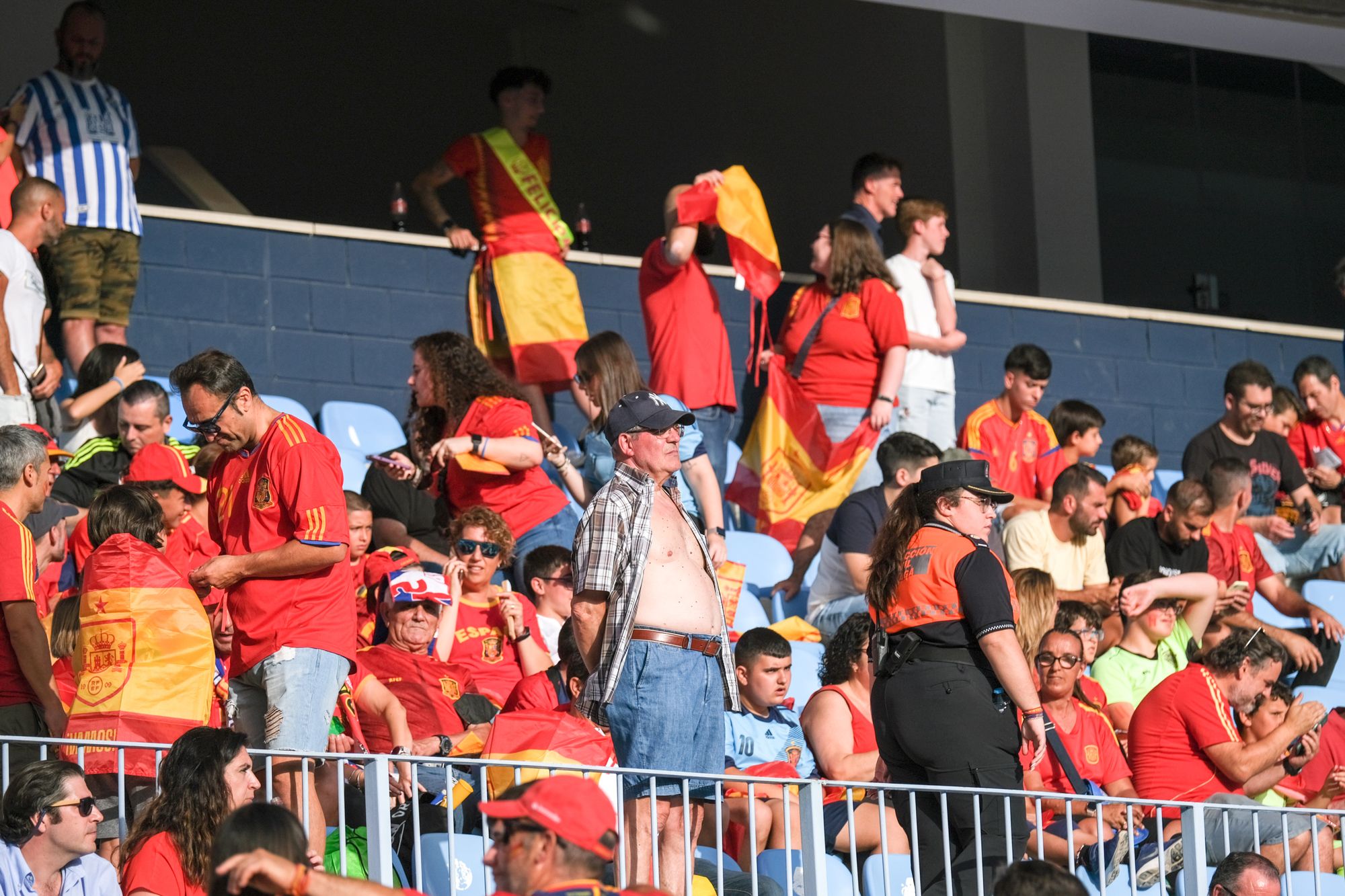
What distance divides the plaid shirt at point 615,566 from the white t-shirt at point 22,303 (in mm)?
3159

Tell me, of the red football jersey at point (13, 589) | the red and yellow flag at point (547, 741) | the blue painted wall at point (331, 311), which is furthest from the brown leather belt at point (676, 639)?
the blue painted wall at point (331, 311)

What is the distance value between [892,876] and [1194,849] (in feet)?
2.72

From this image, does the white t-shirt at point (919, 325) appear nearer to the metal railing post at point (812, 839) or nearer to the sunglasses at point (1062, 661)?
the sunglasses at point (1062, 661)

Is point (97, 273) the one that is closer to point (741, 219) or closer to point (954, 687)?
point (741, 219)

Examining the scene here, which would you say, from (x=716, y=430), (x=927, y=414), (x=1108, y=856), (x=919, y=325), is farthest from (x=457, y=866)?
(x=919, y=325)

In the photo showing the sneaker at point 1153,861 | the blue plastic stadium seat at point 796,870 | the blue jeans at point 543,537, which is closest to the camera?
the blue plastic stadium seat at point 796,870

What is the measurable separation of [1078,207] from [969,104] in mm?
978

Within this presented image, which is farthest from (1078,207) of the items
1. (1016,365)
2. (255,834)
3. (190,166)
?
(255,834)

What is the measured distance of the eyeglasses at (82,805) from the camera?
453cm

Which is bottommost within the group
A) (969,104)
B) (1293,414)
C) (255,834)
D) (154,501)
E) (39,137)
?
(255,834)

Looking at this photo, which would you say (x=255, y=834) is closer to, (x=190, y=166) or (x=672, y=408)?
(x=672, y=408)

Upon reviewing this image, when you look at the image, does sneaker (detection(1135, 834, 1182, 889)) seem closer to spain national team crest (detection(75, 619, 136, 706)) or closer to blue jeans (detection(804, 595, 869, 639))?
blue jeans (detection(804, 595, 869, 639))

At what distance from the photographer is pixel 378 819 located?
445 centimetres

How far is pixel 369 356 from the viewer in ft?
31.1
